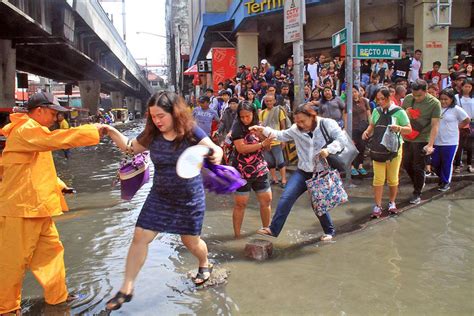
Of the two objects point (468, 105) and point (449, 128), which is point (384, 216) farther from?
point (468, 105)

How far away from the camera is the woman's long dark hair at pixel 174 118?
3.67 metres

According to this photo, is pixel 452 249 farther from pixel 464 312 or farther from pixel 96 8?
pixel 96 8

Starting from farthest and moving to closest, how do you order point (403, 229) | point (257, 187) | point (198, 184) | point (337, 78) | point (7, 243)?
1. point (337, 78)
2. point (403, 229)
3. point (257, 187)
4. point (198, 184)
5. point (7, 243)

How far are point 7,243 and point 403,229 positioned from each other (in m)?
4.41

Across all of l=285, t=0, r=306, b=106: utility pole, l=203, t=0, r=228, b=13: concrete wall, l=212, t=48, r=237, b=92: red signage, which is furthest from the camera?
l=203, t=0, r=228, b=13: concrete wall

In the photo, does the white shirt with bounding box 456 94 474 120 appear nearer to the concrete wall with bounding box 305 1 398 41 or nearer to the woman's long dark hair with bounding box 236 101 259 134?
the woman's long dark hair with bounding box 236 101 259 134

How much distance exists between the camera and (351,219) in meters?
6.35


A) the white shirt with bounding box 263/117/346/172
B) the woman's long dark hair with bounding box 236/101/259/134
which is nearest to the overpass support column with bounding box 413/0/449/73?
the white shirt with bounding box 263/117/346/172

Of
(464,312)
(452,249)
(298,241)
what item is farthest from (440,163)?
(464,312)

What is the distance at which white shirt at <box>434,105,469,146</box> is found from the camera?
24.1 feet

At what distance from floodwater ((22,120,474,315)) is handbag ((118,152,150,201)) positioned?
93 cm

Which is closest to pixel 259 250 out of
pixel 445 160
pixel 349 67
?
pixel 445 160

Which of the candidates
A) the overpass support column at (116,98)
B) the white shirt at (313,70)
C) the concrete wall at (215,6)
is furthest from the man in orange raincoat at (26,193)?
the overpass support column at (116,98)

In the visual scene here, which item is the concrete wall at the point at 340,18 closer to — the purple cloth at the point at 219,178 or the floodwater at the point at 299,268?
the floodwater at the point at 299,268
